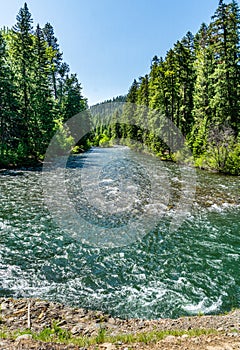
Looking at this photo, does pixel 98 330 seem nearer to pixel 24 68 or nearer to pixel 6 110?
pixel 6 110

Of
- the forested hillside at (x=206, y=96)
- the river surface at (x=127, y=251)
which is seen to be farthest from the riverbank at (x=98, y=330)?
the forested hillside at (x=206, y=96)

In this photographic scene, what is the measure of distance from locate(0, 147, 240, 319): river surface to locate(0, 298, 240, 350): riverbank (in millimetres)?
445

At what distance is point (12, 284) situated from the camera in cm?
674

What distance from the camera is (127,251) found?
9.07 metres

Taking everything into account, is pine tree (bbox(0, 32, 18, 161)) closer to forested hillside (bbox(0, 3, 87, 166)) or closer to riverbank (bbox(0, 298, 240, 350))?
forested hillside (bbox(0, 3, 87, 166))

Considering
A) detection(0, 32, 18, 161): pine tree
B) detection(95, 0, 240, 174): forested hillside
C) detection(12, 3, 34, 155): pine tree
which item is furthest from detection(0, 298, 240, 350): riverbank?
detection(12, 3, 34, 155): pine tree

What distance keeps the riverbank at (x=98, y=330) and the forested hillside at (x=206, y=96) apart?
1993 cm

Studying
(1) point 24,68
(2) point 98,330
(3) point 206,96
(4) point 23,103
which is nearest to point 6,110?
(4) point 23,103

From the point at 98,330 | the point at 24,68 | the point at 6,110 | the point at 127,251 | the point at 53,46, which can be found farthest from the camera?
the point at 53,46

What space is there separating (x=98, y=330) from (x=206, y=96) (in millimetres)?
30223

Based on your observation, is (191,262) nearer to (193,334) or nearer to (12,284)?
(193,334)

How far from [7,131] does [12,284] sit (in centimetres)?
2474

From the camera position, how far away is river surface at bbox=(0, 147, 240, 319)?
6.40 meters

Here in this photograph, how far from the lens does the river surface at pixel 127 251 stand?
640 cm
